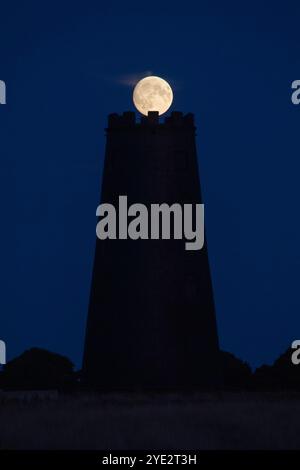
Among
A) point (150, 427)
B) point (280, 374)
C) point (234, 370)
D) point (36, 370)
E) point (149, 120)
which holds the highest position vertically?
point (149, 120)

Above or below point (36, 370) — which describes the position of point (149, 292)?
below

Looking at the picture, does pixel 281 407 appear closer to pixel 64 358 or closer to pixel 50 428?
pixel 50 428

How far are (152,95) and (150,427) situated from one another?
2357cm

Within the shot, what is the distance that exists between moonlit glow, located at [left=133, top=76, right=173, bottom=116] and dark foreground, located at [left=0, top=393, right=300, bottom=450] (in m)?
17.1

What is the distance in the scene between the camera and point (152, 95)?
44.2m

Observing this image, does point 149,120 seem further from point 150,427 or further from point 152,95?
point 150,427

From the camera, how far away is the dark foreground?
66.9 feet

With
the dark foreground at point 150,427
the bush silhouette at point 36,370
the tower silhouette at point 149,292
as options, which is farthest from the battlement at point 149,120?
the dark foreground at point 150,427

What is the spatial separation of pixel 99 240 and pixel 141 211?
213 centimetres

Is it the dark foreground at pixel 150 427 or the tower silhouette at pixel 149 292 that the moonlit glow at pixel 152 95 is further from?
the dark foreground at pixel 150 427

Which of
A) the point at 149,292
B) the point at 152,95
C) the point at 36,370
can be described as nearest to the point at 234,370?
the point at 36,370

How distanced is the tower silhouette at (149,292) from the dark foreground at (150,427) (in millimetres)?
11305

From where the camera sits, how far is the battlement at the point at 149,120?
4244 cm
